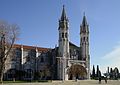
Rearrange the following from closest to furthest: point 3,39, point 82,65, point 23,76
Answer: point 3,39 < point 23,76 < point 82,65

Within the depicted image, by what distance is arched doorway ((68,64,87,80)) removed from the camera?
99.0 meters

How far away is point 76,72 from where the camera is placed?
99688 mm

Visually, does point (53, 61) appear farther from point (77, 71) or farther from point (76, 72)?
point (77, 71)

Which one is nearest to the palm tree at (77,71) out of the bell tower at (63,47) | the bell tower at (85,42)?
the bell tower at (85,42)

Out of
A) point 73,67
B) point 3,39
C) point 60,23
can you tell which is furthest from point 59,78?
point 3,39

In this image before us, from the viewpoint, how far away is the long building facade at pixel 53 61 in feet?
313

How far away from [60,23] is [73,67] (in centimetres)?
1690

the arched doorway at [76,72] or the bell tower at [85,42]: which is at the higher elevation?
the bell tower at [85,42]

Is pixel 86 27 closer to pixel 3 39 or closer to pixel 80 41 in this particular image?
pixel 80 41

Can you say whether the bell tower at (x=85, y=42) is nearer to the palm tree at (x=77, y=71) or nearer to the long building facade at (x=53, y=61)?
the long building facade at (x=53, y=61)

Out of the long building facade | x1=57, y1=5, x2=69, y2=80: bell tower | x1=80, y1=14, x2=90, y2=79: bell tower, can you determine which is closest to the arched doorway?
the long building facade

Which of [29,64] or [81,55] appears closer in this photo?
[29,64]

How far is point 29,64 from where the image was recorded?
97.4 m

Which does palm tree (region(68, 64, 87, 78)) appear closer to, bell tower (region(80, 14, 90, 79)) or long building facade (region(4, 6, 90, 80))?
long building facade (region(4, 6, 90, 80))
